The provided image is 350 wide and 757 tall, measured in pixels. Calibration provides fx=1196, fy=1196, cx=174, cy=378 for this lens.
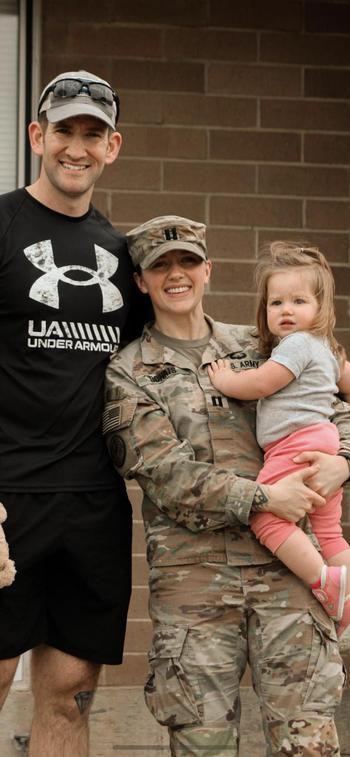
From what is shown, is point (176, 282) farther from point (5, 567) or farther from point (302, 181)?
point (302, 181)

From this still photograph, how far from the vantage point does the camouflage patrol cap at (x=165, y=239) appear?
362cm

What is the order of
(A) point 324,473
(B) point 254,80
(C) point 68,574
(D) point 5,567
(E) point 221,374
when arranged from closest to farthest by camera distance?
(D) point 5,567, (A) point 324,473, (E) point 221,374, (C) point 68,574, (B) point 254,80

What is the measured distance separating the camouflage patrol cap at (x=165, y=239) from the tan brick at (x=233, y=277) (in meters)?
1.75

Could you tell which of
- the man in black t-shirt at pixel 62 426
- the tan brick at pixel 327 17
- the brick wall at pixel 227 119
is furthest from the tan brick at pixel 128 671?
the tan brick at pixel 327 17

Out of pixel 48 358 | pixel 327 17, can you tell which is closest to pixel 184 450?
pixel 48 358

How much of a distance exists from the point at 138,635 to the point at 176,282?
A: 7.25 feet

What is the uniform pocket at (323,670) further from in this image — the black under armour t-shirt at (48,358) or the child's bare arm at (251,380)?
the black under armour t-shirt at (48,358)

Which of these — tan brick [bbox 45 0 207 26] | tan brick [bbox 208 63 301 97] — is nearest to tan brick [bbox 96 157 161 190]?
tan brick [bbox 208 63 301 97]

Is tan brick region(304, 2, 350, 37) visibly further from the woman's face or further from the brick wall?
the woman's face

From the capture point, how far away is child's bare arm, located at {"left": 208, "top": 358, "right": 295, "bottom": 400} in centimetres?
346

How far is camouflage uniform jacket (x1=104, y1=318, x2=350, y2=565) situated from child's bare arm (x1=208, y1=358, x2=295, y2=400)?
1.8 inches

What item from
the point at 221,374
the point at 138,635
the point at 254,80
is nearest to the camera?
the point at 221,374

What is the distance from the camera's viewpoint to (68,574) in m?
3.67

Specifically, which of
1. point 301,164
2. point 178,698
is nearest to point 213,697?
point 178,698
